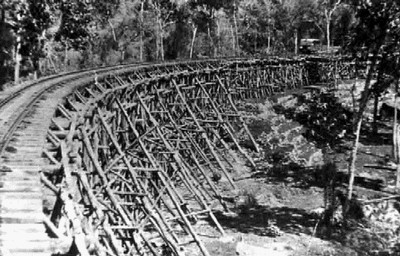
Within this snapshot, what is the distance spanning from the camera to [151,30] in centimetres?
5125

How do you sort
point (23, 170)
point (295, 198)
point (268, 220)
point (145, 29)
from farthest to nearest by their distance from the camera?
point (145, 29)
point (295, 198)
point (268, 220)
point (23, 170)

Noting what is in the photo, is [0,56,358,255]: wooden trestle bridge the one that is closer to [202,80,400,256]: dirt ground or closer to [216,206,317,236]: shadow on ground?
[216,206,317,236]: shadow on ground

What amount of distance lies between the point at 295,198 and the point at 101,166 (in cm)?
1047

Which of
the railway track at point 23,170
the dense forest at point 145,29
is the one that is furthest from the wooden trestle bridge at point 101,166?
the dense forest at point 145,29

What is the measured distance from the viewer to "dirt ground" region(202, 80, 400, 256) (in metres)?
15.2

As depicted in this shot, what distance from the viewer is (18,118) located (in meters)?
9.52

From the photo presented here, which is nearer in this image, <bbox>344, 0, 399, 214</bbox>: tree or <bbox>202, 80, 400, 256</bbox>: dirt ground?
<bbox>202, 80, 400, 256</bbox>: dirt ground

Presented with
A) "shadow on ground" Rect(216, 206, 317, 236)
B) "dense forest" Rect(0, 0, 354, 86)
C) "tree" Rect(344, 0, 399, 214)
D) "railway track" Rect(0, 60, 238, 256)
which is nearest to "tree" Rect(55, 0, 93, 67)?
"dense forest" Rect(0, 0, 354, 86)

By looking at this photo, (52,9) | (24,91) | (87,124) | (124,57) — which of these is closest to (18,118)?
(87,124)

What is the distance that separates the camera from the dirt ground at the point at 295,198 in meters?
15.2

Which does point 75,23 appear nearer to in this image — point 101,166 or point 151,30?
point 151,30

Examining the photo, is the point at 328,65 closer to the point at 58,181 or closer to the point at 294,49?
the point at 294,49

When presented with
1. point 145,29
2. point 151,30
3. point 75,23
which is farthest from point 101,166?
point 151,30

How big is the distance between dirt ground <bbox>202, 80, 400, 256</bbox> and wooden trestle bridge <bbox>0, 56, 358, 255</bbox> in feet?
2.96
